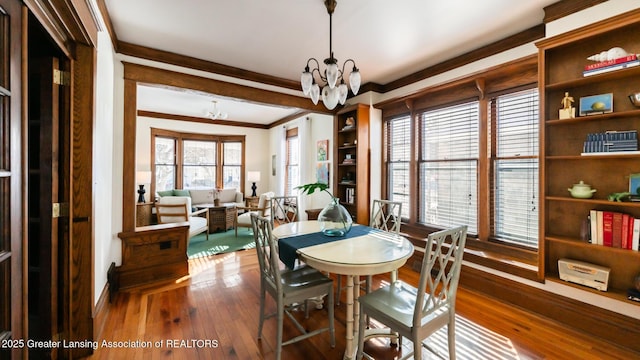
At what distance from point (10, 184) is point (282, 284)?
1.49 m

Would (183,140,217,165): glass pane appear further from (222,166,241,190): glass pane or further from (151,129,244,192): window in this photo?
(222,166,241,190): glass pane

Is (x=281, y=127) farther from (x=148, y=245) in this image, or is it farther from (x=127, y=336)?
(x=127, y=336)

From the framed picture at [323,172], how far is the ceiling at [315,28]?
7.18ft

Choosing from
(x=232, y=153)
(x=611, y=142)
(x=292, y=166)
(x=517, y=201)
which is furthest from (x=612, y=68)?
(x=232, y=153)

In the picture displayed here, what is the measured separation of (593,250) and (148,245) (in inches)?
172

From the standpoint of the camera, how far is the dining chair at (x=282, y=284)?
1778 mm

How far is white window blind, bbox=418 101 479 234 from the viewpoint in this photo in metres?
3.14

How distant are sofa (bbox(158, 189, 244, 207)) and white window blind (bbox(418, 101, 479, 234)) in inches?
172

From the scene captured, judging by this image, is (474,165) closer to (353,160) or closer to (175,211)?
(353,160)

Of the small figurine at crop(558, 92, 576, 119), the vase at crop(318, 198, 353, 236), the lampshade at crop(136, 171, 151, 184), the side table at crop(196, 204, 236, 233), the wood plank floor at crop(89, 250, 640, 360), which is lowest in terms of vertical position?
the wood plank floor at crop(89, 250, 640, 360)

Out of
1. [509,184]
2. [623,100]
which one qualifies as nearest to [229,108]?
[509,184]

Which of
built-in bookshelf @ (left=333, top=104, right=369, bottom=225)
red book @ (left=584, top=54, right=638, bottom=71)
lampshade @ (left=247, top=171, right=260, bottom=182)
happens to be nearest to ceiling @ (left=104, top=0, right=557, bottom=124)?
red book @ (left=584, top=54, right=638, bottom=71)

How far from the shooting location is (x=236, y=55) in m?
3.07

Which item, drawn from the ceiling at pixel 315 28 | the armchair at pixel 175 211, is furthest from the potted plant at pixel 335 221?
the armchair at pixel 175 211
